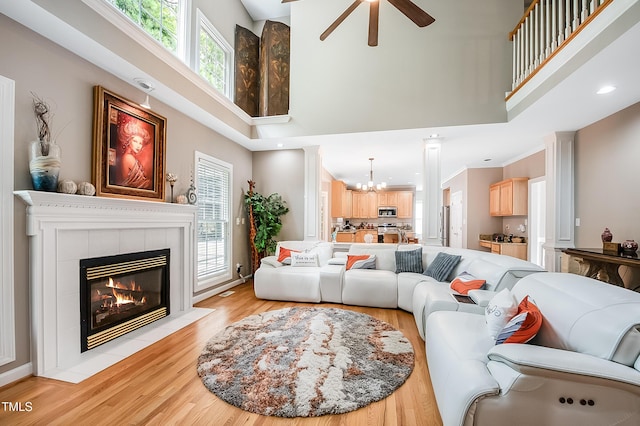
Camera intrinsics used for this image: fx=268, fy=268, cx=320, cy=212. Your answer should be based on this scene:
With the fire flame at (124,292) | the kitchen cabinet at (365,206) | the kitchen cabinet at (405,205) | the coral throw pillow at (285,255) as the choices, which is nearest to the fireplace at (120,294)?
the fire flame at (124,292)

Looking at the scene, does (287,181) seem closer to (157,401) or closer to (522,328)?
(157,401)

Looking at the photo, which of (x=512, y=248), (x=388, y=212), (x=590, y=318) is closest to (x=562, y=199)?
(x=512, y=248)

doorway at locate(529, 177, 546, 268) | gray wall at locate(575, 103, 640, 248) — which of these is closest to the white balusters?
gray wall at locate(575, 103, 640, 248)

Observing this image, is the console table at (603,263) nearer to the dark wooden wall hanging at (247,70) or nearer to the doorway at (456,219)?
the doorway at (456,219)

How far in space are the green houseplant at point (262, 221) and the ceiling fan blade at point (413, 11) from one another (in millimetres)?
3894

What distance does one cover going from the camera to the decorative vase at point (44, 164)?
2.10 metres

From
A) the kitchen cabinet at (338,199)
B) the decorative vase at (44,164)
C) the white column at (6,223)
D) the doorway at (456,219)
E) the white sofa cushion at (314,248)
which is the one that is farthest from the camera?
the kitchen cabinet at (338,199)

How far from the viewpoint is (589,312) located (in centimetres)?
142

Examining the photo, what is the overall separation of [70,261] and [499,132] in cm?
590

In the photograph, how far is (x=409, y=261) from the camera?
429cm

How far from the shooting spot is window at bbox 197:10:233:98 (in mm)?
4121

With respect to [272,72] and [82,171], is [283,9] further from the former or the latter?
[82,171]

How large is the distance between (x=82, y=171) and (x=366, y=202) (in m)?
9.37

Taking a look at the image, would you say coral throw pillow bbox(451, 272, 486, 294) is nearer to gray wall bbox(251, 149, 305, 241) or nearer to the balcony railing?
the balcony railing
